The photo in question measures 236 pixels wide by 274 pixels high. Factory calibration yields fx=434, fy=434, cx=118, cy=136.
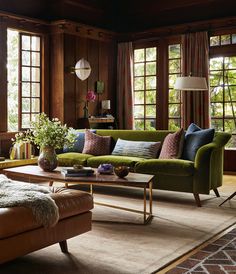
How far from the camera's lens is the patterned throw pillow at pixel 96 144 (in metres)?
6.30

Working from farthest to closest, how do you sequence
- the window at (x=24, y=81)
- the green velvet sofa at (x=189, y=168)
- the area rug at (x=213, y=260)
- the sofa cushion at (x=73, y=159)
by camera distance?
the window at (x=24, y=81) < the sofa cushion at (x=73, y=159) < the green velvet sofa at (x=189, y=168) < the area rug at (x=213, y=260)

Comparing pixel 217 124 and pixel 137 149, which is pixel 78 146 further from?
pixel 217 124

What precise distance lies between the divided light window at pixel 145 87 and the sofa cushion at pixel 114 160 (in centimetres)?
280

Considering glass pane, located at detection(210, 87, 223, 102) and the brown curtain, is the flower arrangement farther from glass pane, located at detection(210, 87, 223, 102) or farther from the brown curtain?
glass pane, located at detection(210, 87, 223, 102)

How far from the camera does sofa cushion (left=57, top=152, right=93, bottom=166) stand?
19.5 feet

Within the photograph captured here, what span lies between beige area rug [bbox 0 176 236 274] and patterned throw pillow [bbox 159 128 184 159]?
0.58 m

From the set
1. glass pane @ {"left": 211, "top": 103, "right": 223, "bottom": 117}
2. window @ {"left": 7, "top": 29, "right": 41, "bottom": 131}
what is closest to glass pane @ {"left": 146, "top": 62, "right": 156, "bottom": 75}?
glass pane @ {"left": 211, "top": 103, "right": 223, "bottom": 117}

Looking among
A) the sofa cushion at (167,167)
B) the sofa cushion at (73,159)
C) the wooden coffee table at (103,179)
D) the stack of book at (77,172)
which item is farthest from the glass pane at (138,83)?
the stack of book at (77,172)

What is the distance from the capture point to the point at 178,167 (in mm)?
5055

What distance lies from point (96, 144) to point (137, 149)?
70cm

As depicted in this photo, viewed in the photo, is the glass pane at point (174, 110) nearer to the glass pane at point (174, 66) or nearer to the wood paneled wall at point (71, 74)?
the glass pane at point (174, 66)

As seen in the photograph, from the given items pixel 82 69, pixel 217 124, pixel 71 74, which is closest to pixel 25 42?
pixel 71 74

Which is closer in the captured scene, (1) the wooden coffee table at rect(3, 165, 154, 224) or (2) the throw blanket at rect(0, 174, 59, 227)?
(2) the throw blanket at rect(0, 174, 59, 227)

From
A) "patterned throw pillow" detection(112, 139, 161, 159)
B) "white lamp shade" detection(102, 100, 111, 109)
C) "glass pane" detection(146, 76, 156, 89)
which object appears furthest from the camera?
"glass pane" detection(146, 76, 156, 89)
